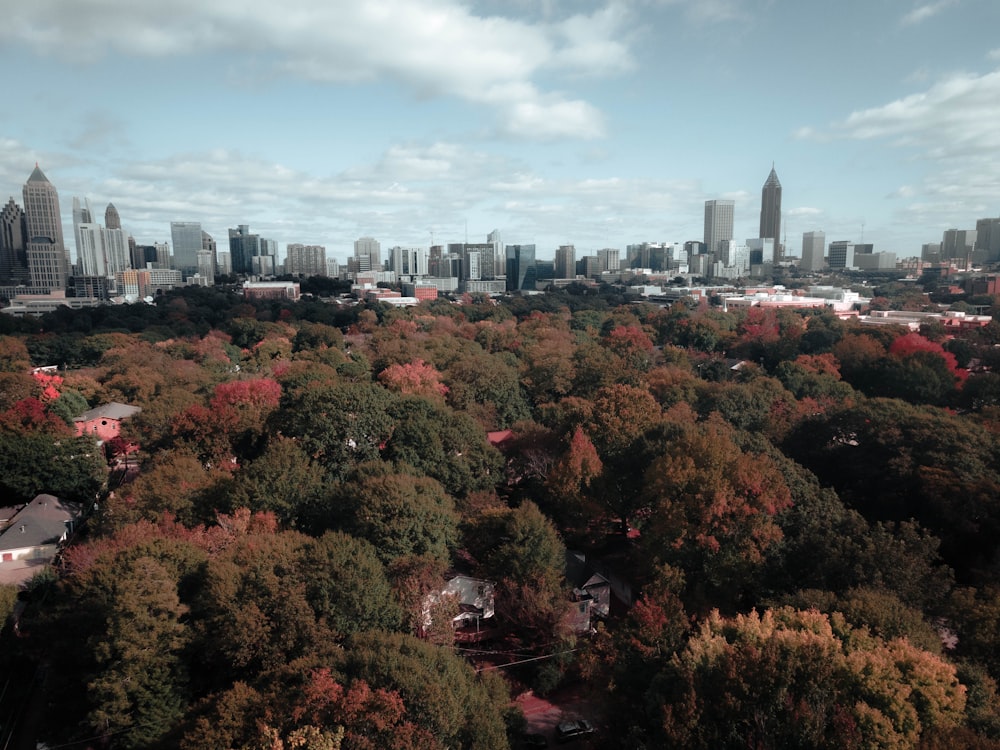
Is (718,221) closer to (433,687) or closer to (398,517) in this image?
(398,517)

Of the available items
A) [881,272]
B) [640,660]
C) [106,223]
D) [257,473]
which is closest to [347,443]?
[257,473]

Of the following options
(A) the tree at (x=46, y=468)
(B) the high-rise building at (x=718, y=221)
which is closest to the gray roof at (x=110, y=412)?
(A) the tree at (x=46, y=468)

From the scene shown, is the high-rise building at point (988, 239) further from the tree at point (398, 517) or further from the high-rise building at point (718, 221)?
the tree at point (398, 517)

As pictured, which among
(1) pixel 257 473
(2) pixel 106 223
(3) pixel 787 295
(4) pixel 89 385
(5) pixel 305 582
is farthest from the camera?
(2) pixel 106 223

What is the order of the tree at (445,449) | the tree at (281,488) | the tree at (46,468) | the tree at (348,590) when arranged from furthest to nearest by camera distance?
1. the tree at (46,468)
2. the tree at (445,449)
3. the tree at (281,488)
4. the tree at (348,590)

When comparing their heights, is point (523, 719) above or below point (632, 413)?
below

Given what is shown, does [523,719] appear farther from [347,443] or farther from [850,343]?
[850,343]

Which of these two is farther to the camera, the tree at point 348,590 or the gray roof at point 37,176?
the gray roof at point 37,176
